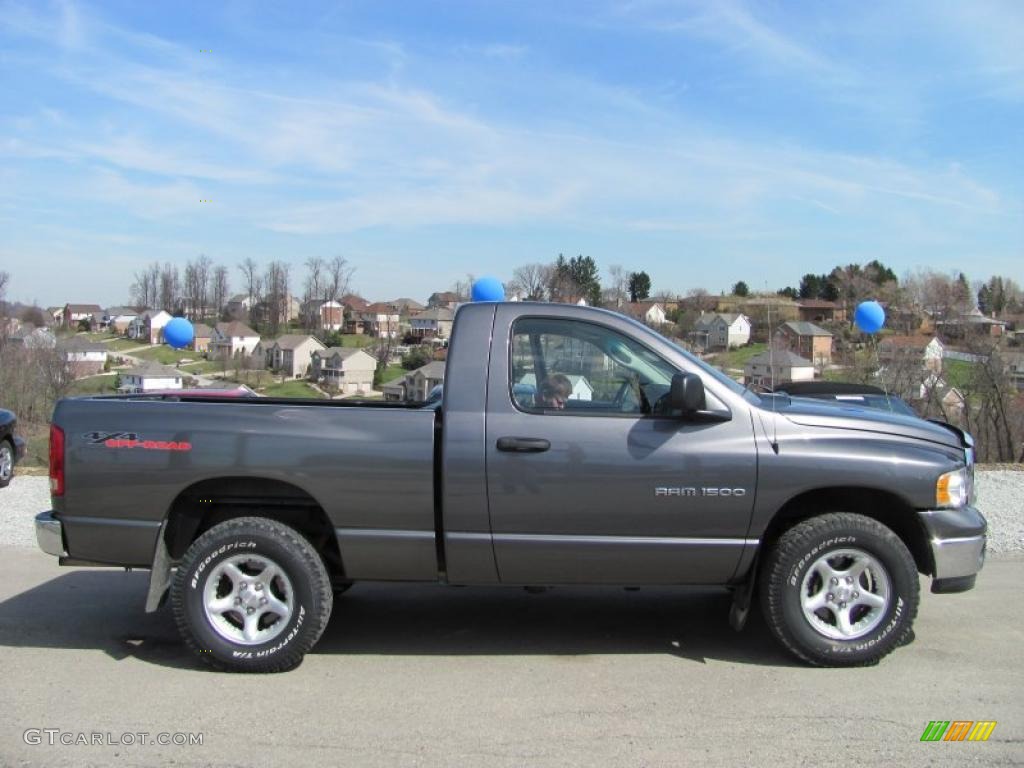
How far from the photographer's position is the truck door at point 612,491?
4.51 metres

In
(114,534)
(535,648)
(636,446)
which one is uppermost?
(636,446)

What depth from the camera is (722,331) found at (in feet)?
109

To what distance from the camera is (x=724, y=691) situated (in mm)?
4332

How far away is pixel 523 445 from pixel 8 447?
9.17 metres

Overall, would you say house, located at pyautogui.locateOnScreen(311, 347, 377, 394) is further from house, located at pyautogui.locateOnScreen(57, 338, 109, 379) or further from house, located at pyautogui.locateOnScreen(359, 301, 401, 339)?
house, located at pyautogui.locateOnScreen(57, 338, 109, 379)

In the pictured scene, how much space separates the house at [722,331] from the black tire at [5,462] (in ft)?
73.3

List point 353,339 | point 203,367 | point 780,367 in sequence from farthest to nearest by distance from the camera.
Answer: point 353,339
point 203,367
point 780,367

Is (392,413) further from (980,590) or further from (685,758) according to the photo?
(980,590)

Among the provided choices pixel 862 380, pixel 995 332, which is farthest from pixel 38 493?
pixel 995 332

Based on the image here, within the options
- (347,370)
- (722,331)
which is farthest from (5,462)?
(722,331)

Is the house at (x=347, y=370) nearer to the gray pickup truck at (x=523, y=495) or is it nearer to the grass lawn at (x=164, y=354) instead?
the grass lawn at (x=164, y=354)

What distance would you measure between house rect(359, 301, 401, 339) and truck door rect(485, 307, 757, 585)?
39.1 meters

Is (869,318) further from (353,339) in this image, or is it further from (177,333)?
(353,339)

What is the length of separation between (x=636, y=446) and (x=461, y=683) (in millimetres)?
1529
